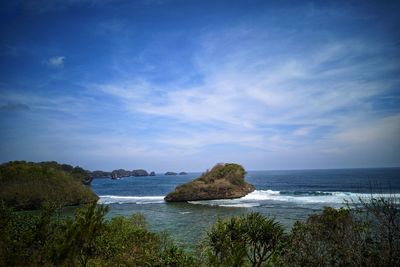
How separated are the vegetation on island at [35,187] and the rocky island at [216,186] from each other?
25029 mm

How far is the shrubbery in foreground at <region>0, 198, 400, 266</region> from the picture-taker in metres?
12.9

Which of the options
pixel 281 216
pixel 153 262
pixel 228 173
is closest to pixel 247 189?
pixel 228 173

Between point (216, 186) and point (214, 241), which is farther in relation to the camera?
point (216, 186)

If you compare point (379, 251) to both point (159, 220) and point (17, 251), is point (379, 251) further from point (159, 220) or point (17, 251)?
point (159, 220)

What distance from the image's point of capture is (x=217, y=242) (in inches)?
702

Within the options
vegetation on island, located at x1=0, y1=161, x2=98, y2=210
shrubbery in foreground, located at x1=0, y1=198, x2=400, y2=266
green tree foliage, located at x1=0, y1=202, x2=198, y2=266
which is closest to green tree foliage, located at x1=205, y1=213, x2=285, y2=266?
shrubbery in foreground, located at x1=0, y1=198, x2=400, y2=266

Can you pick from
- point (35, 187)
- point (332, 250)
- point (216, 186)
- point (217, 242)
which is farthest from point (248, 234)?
point (35, 187)

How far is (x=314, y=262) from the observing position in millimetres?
14859

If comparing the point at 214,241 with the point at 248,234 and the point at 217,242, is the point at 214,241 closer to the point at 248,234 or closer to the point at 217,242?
the point at 217,242

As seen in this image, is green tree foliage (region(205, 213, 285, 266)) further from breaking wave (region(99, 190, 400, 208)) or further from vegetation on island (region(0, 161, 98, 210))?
vegetation on island (region(0, 161, 98, 210))

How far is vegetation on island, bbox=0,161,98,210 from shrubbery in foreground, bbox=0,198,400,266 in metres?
49.0

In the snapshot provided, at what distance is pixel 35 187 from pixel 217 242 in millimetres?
69171

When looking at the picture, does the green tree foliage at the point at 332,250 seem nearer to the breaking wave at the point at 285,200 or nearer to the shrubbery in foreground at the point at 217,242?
the shrubbery in foreground at the point at 217,242

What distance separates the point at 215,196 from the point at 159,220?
3320 centimetres
